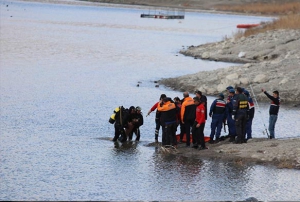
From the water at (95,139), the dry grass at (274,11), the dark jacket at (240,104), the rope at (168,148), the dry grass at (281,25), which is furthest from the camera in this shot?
the dry grass at (274,11)

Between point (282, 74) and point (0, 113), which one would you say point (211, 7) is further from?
point (0, 113)

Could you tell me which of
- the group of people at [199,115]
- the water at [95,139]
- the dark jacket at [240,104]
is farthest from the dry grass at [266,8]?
the dark jacket at [240,104]

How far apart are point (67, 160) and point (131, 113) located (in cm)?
346

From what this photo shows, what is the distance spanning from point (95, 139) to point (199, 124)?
15.5ft

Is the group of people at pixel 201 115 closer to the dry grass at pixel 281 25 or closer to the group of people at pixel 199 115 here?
the group of people at pixel 199 115

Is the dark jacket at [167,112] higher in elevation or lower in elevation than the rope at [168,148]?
higher

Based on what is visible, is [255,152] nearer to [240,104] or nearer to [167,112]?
[240,104]

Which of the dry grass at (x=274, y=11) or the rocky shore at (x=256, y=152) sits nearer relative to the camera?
the rocky shore at (x=256, y=152)

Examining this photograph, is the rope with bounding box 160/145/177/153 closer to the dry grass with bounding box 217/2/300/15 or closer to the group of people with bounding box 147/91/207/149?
the group of people with bounding box 147/91/207/149

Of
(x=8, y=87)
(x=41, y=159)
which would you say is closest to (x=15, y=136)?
(x=41, y=159)

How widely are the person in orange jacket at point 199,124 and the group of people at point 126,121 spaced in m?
2.42

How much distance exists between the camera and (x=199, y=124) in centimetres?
2323

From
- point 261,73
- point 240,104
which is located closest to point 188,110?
point 240,104

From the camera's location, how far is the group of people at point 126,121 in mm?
24984
